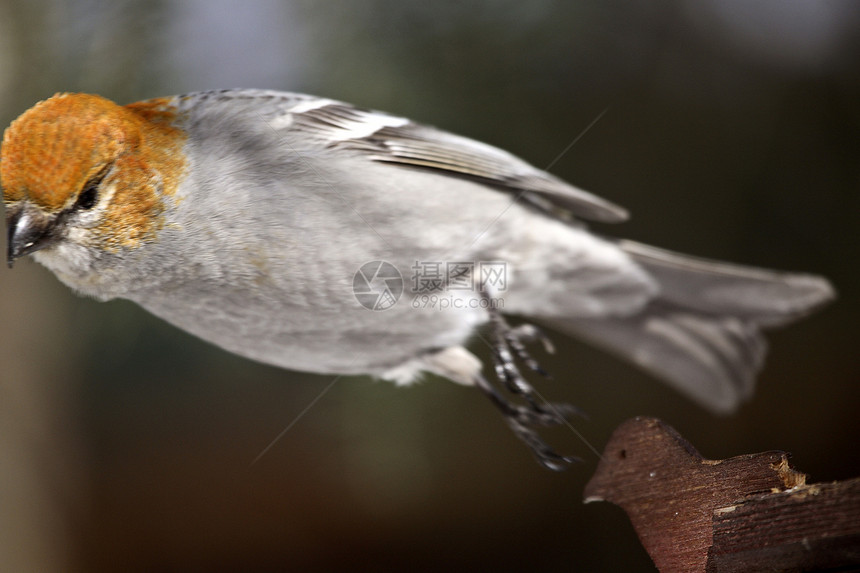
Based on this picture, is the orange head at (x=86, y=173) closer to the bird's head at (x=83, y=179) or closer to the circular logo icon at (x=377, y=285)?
the bird's head at (x=83, y=179)

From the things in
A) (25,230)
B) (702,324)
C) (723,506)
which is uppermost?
(25,230)

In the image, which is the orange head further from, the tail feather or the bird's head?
the tail feather

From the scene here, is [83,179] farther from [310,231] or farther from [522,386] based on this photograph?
[522,386]

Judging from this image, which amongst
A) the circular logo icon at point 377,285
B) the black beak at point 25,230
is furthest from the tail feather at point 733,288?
the black beak at point 25,230

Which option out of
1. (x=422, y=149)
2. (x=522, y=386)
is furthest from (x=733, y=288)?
(x=422, y=149)

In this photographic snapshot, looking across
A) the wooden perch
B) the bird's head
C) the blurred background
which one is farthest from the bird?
the blurred background
